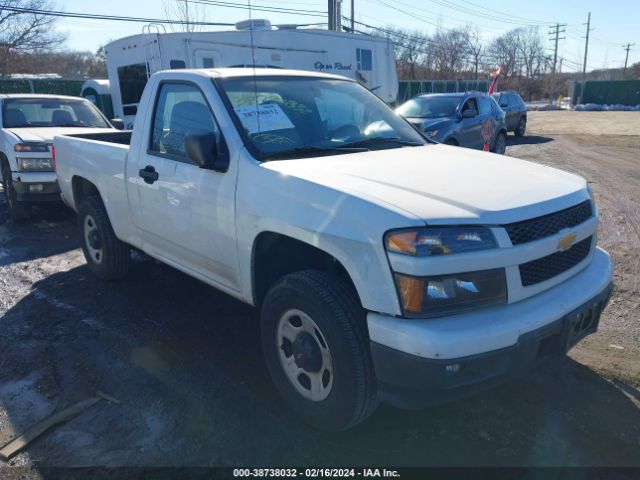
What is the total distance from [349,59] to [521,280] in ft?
45.4

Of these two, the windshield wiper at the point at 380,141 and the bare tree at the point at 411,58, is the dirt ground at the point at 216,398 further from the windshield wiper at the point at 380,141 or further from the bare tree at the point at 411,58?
the bare tree at the point at 411,58

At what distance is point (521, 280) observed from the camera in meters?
2.51

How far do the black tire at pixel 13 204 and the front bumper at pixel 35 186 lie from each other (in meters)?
0.30

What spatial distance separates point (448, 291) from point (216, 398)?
66.6 inches

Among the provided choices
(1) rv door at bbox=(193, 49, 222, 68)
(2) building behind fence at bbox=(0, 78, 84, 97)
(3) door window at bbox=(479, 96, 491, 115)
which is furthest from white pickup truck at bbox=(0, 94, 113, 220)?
(2) building behind fence at bbox=(0, 78, 84, 97)

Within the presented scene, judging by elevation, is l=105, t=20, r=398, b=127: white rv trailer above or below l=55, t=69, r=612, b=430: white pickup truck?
above

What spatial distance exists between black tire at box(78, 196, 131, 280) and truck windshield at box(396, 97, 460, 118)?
7.71m

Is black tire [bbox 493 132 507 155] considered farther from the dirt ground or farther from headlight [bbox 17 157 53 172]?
headlight [bbox 17 157 53 172]

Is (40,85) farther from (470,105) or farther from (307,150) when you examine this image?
(307,150)

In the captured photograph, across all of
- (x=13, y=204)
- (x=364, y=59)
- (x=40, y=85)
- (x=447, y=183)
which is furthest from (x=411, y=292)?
(x=40, y=85)

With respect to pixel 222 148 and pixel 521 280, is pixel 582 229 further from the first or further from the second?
pixel 222 148

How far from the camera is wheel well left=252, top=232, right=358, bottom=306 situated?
3.04 meters

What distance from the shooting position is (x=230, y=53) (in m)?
12.8

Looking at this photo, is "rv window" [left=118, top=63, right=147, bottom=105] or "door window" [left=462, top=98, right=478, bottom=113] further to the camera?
"rv window" [left=118, top=63, right=147, bottom=105]
